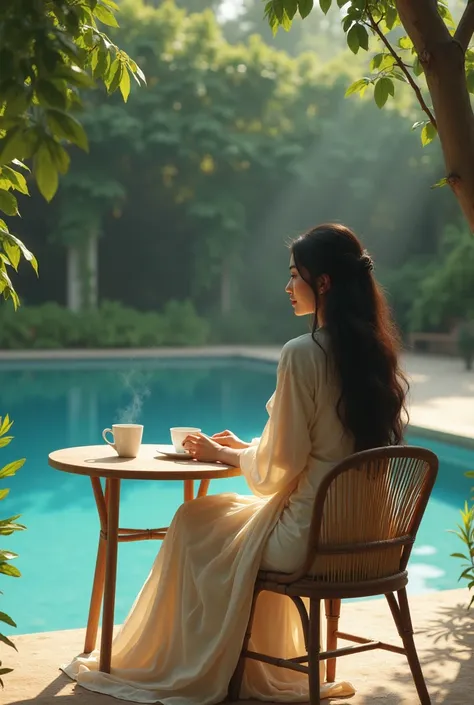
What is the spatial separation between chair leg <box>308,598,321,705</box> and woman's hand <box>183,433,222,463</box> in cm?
54

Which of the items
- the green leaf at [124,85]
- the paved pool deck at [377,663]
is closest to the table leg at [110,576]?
the paved pool deck at [377,663]

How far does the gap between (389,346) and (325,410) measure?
24 cm

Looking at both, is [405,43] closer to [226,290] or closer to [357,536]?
[357,536]

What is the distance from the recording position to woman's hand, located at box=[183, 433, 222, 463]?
286 centimetres

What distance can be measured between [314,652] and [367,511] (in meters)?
0.38

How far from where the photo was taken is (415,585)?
550 cm

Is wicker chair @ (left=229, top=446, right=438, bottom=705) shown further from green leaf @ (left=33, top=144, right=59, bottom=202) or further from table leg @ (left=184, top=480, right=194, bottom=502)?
green leaf @ (left=33, top=144, right=59, bottom=202)

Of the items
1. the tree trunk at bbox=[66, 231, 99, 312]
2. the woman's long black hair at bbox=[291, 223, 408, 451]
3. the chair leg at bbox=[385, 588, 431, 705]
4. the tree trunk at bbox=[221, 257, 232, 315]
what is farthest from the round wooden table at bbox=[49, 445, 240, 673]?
the tree trunk at bbox=[221, 257, 232, 315]

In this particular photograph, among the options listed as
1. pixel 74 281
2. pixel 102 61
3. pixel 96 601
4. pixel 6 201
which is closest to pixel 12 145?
pixel 6 201

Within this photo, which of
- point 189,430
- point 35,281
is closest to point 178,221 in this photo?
point 35,281

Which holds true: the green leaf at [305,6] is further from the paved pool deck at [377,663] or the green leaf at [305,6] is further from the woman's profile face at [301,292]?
the paved pool deck at [377,663]

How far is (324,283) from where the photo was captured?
2641 millimetres

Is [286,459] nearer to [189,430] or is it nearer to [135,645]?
[189,430]

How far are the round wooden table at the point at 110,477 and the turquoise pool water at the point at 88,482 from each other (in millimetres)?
307
